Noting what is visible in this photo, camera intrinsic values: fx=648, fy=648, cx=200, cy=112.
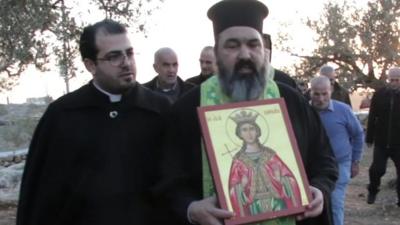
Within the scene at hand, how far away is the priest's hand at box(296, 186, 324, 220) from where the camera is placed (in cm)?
271

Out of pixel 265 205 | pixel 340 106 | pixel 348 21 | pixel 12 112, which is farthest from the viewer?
pixel 348 21

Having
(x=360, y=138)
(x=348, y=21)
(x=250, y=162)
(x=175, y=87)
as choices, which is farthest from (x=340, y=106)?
(x=348, y=21)

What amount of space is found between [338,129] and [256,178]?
3.83 metres

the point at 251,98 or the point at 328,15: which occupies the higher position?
the point at 328,15

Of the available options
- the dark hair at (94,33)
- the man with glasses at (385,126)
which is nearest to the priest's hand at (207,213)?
the dark hair at (94,33)

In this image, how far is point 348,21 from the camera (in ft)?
76.0

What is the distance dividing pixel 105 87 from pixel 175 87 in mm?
2394

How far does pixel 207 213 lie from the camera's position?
2643mm

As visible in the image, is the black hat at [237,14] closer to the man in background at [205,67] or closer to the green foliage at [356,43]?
the man in background at [205,67]

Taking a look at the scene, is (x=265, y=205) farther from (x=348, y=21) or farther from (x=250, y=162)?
(x=348, y=21)

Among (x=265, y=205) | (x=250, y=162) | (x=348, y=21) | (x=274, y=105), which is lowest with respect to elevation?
(x=265, y=205)

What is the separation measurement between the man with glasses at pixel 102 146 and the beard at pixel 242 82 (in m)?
0.53

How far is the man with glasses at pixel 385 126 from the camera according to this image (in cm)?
923

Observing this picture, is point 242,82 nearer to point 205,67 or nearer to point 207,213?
point 207,213
